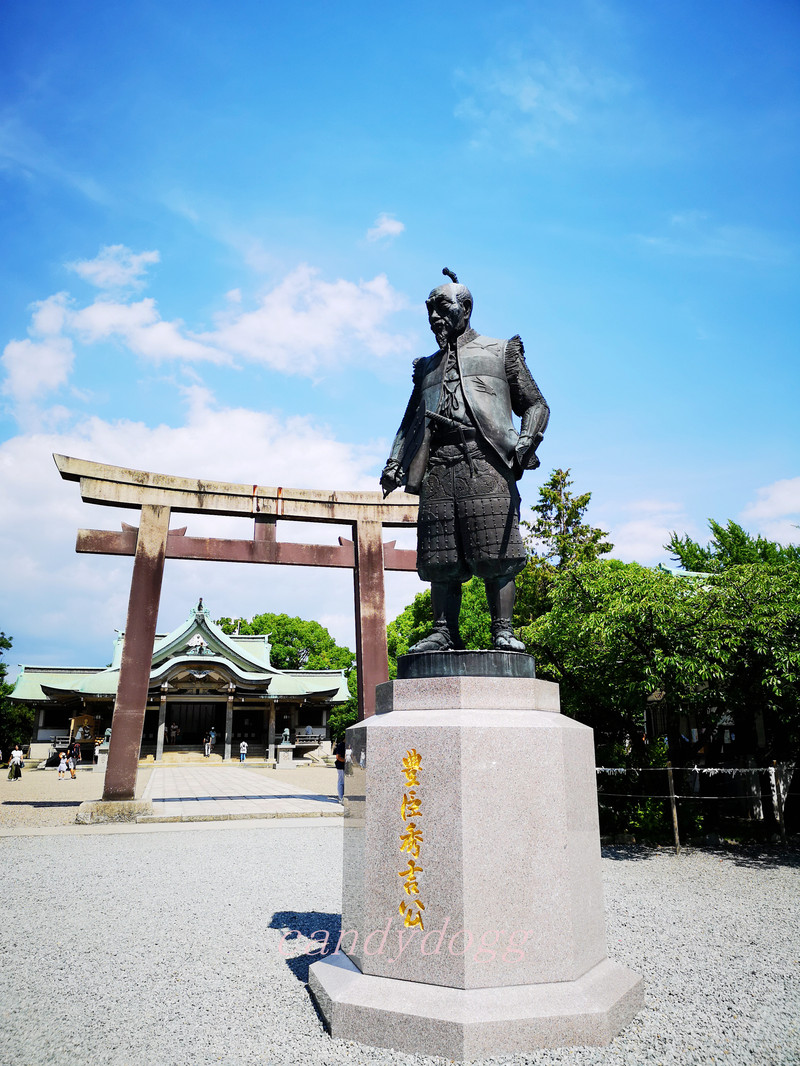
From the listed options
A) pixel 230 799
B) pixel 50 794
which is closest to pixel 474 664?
pixel 230 799

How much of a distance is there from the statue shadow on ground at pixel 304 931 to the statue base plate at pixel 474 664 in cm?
183

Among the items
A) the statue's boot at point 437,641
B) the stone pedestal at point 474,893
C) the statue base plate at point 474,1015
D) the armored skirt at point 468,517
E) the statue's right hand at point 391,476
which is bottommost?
the statue base plate at point 474,1015

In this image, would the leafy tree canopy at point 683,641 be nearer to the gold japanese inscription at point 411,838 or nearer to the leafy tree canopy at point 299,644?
the gold japanese inscription at point 411,838

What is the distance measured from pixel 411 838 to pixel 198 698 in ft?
Result: 91.5

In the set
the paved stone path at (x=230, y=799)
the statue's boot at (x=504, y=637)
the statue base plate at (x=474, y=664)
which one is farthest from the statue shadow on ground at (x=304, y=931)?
the paved stone path at (x=230, y=799)

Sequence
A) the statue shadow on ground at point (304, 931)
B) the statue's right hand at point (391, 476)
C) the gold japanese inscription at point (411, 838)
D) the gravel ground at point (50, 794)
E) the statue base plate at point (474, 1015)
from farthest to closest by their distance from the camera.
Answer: the gravel ground at point (50, 794), the statue's right hand at point (391, 476), the statue shadow on ground at point (304, 931), the gold japanese inscription at point (411, 838), the statue base plate at point (474, 1015)

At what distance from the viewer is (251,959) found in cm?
373

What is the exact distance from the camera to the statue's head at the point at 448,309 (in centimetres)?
385

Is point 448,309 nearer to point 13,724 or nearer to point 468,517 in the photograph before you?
point 468,517

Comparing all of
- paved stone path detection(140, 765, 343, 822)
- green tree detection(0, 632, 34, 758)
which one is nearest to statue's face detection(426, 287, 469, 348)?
Answer: paved stone path detection(140, 765, 343, 822)

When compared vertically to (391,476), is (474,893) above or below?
below

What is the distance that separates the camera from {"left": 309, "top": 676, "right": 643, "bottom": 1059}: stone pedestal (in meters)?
2.52

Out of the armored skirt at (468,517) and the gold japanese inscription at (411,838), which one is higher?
the armored skirt at (468,517)

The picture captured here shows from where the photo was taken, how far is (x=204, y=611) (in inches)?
1171
